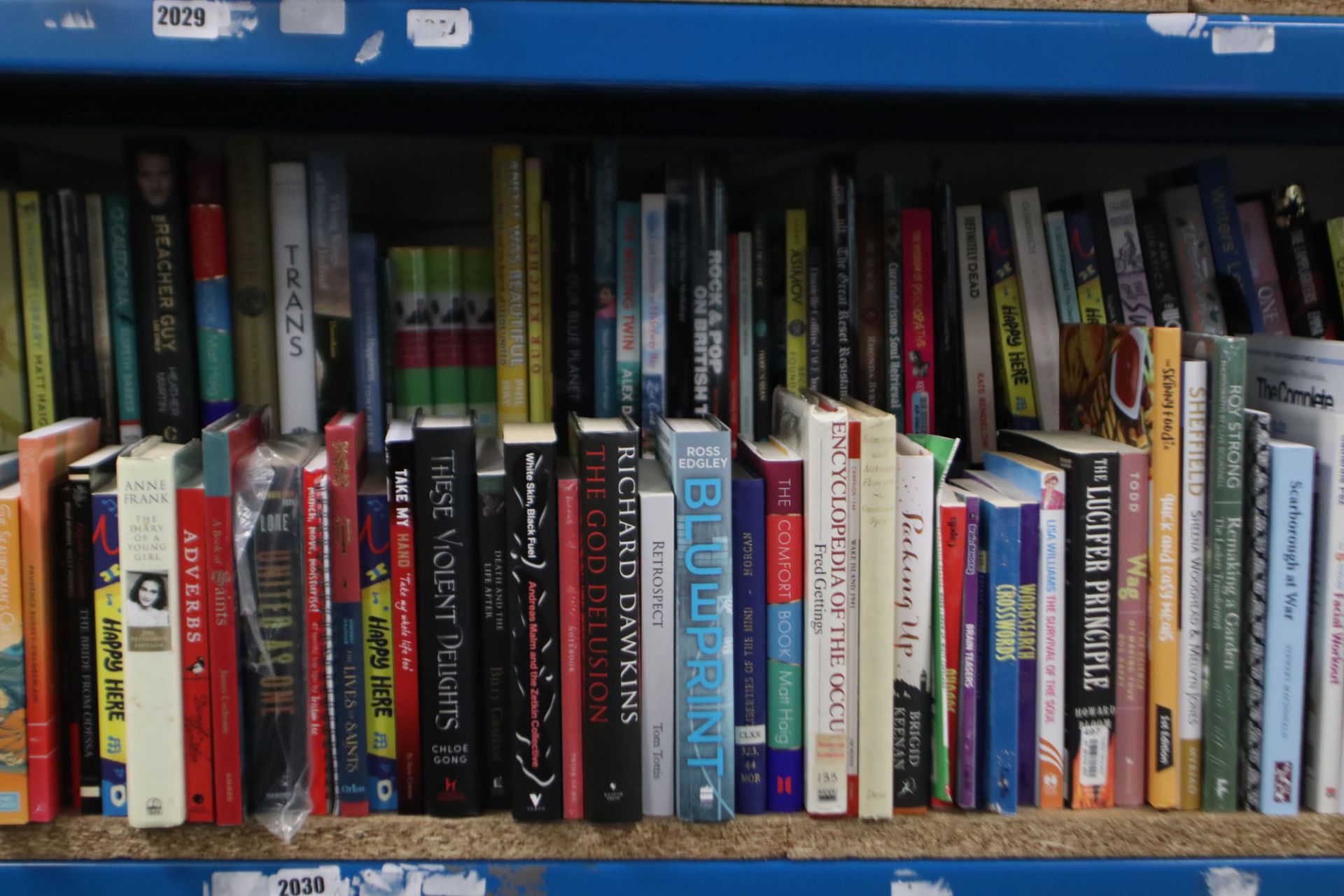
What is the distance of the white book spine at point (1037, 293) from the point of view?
85 centimetres

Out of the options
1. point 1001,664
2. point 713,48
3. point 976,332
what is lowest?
point 1001,664

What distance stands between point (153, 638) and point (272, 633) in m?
0.07

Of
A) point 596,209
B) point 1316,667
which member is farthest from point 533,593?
point 1316,667

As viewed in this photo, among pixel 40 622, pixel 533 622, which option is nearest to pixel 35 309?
pixel 40 622

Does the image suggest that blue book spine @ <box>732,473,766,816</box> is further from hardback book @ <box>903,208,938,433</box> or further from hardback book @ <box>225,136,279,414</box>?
hardback book @ <box>225,136,279,414</box>

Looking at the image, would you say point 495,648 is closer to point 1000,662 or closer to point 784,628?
point 784,628

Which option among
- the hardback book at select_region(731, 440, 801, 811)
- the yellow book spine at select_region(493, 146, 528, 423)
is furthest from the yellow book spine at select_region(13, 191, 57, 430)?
the hardback book at select_region(731, 440, 801, 811)

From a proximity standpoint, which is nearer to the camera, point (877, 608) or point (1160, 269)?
point (877, 608)

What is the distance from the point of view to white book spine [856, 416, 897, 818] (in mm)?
662

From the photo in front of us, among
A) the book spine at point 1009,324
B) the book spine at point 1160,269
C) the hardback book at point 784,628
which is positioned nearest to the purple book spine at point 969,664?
the hardback book at point 784,628

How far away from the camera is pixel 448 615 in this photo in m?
0.66

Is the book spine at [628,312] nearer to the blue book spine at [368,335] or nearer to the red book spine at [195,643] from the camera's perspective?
the blue book spine at [368,335]

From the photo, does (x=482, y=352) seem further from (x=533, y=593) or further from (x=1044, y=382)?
(x=1044, y=382)

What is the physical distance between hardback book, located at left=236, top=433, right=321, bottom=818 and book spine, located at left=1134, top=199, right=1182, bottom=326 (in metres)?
0.71
